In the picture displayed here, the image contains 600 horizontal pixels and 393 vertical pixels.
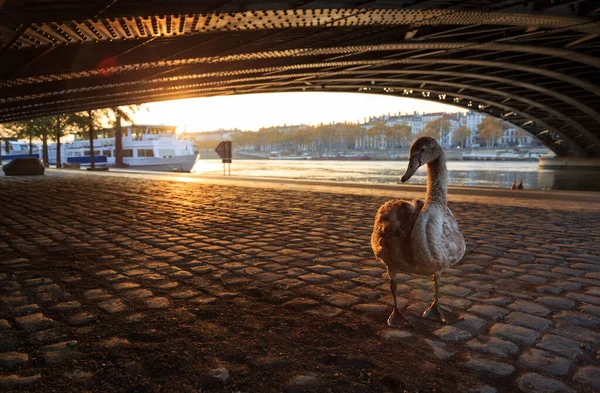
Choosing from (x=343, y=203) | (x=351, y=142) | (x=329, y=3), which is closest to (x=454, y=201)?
(x=343, y=203)

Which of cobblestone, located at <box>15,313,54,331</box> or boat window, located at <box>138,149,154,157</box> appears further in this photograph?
boat window, located at <box>138,149,154,157</box>

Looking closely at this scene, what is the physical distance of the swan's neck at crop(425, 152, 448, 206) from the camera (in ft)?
9.93

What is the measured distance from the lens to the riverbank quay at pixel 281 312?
2.40 m

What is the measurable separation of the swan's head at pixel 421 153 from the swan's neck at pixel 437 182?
0.35 ft

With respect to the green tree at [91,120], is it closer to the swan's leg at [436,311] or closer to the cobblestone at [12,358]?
the cobblestone at [12,358]

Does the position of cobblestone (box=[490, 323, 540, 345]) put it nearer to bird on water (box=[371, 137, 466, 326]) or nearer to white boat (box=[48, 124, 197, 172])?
bird on water (box=[371, 137, 466, 326])

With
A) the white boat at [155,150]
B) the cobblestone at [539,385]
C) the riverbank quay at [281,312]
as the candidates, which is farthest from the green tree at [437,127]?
the cobblestone at [539,385]

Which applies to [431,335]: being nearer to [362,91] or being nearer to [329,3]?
[329,3]

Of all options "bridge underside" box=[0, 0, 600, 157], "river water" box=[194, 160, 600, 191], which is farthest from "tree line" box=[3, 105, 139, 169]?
"river water" box=[194, 160, 600, 191]

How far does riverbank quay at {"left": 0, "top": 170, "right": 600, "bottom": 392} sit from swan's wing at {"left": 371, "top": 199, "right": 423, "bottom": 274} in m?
0.55

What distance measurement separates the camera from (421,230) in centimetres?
284

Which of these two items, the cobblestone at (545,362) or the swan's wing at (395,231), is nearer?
the cobblestone at (545,362)

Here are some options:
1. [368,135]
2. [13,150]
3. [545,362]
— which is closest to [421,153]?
[545,362]

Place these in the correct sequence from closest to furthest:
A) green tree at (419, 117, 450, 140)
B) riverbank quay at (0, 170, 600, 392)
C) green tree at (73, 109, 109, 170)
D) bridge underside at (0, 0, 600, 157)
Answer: riverbank quay at (0, 170, 600, 392) → bridge underside at (0, 0, 600, 157) → green tree at (73, 109, 109, 170) → green tree at (419, 117, 450, 140)
